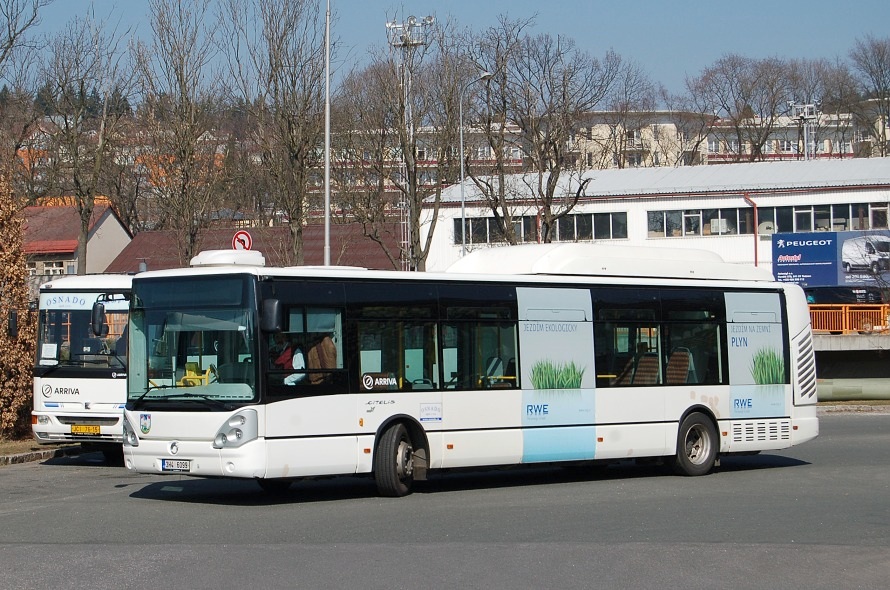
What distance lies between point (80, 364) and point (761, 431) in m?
11.1

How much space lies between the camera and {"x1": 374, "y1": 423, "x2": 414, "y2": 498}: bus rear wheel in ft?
43.5

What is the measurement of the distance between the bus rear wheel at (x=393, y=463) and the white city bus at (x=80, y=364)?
263 inches

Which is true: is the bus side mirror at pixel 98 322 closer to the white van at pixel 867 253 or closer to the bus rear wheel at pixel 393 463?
the bus rear wheel at pixel 393 463

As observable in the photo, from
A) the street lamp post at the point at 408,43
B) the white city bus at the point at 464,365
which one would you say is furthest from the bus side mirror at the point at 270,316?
the street lamp post at the point at 408,43

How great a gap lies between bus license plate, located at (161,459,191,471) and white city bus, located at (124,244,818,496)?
19mm

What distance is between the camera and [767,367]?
1755cm

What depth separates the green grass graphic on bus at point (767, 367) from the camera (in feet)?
57.2

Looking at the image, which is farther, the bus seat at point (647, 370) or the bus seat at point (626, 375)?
the bus seat at point (647, 370)

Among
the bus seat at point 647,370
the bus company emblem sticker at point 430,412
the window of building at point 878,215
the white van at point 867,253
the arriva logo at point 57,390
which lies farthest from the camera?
the window of building at point 878,215

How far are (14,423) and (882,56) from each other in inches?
3167

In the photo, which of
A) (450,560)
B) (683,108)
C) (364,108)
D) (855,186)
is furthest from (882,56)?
(450,560)

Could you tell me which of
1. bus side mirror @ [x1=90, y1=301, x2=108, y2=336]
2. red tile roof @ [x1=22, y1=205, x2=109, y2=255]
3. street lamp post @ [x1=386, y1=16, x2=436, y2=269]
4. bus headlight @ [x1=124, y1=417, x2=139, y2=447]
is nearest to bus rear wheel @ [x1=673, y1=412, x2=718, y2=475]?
bus headlight @ [x1=124, y1=417, x2=139, y2=447]

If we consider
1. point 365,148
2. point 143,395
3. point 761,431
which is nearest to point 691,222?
point 365,148

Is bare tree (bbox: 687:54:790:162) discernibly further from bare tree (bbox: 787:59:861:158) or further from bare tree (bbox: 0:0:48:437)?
bare tree (bbox: 0:0:48:437)
